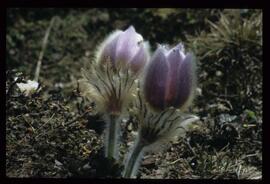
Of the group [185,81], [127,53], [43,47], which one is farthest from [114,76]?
[43,47]

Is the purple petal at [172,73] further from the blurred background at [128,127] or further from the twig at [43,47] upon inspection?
the twig at [43,47]

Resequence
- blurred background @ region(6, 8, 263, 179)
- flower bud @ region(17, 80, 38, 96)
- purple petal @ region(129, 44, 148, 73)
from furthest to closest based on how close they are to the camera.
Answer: flower bud @ region(17, 80, 38, 96) < blurred background @ region(6, 8, 263, 179) < purple petal @ region(129, 44, 148, 73)

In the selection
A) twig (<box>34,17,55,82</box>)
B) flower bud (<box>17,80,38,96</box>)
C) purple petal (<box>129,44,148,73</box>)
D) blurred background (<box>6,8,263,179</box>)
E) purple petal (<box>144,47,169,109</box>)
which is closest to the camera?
purple petal (<box>144,47,169,109</box>)

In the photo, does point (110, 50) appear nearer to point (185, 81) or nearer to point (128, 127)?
point (185, 81)

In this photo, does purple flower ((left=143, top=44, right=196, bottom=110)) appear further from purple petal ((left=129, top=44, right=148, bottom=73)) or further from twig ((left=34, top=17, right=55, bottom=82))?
twig ((left=34, top=17, right=55, bottom=82))

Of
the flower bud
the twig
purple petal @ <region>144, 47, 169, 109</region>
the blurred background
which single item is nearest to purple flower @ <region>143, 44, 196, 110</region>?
purple petal @ <region>144, 47, 169, 109</region>
